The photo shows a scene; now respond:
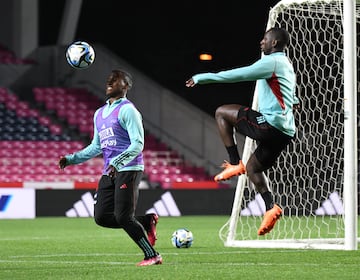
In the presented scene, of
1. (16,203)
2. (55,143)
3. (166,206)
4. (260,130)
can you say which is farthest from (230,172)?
(55,143)

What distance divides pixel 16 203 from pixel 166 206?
3180 millimetres

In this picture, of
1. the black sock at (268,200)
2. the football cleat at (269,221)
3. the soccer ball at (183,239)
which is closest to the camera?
the football cleat at (269,221)

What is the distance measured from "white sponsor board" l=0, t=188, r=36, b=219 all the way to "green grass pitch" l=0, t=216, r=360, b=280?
217 inches

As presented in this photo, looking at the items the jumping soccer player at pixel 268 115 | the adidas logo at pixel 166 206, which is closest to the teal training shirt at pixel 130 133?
the jumping soccer player at pixel 268 115

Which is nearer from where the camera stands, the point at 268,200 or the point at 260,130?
the point at 260,130

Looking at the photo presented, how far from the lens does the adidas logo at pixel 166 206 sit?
20.9m

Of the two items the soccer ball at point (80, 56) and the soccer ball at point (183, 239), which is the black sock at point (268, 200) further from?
the soccer ball at point (183, 239)

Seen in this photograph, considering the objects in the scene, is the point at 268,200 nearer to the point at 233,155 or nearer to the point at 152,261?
the point at 233,155

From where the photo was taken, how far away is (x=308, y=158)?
1625 centimetres

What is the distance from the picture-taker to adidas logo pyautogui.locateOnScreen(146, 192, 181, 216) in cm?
2087

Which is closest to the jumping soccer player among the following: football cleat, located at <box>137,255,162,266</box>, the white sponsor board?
football cleat, located at <box>137,255,162,266</box>

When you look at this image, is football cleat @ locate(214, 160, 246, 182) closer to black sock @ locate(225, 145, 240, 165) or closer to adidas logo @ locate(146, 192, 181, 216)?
black sock @ locate(225, 145, 240, 165)

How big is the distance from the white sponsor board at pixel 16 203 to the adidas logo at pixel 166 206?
2593 mm

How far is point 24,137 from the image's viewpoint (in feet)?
80.9
